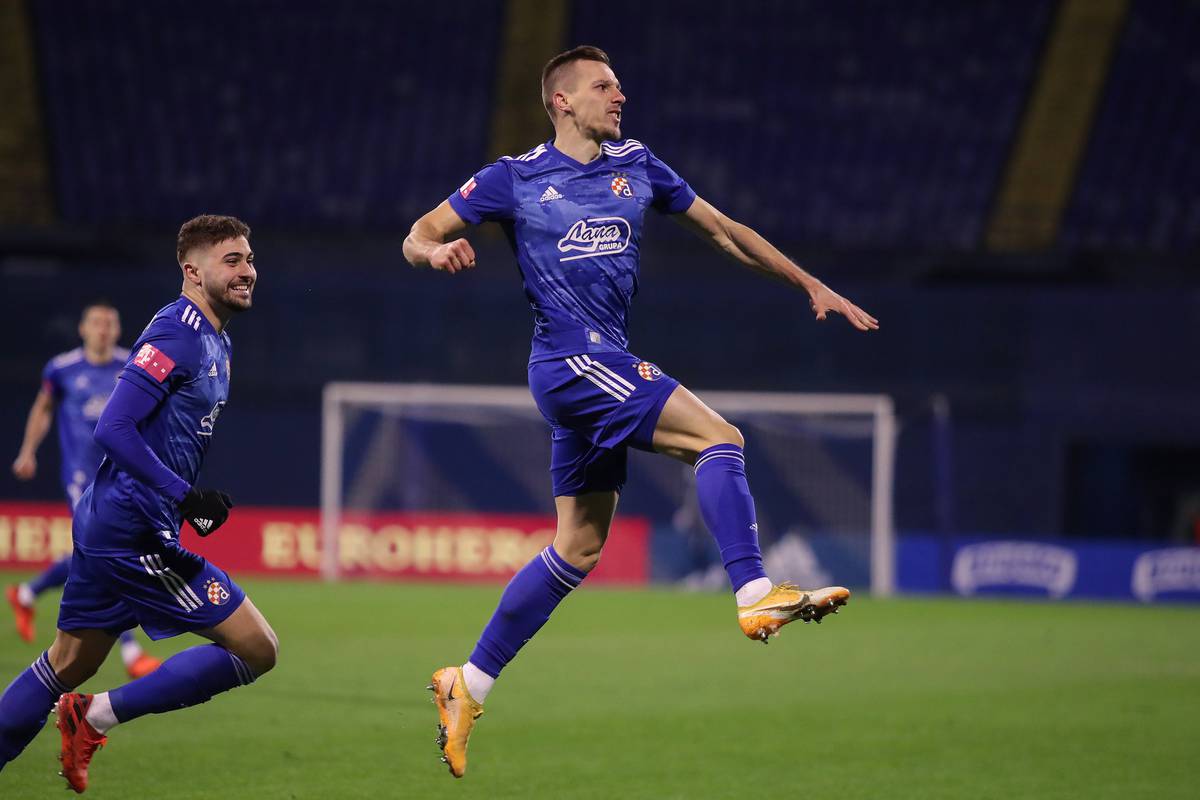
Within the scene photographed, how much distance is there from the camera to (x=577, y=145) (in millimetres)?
5480

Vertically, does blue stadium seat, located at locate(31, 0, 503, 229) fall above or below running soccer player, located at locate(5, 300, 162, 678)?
above

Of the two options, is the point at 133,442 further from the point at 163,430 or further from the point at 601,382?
the point at 601,382

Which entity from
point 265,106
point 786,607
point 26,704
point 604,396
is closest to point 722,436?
point 604,396

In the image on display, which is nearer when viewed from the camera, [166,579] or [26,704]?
[166,579]

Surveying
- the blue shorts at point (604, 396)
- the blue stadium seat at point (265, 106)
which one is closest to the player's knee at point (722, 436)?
the blue shorts at point (604, 396)

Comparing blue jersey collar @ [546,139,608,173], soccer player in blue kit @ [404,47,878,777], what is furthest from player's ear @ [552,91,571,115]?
blue jersey collar @ [546,139,608,173]

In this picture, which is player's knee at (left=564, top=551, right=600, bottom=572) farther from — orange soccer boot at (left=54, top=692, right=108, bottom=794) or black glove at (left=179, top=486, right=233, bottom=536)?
orange soccer boot at (left=54, top=692, right=108, bottom=794)

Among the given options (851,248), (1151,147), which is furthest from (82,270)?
(1151,147)

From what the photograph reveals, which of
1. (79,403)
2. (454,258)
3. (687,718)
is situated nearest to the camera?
(454,258)

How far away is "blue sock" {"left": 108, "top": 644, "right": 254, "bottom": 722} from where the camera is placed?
5230 mm

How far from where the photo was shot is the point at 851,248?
20422 mm

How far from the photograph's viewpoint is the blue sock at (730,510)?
5.15 m

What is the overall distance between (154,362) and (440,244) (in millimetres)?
946

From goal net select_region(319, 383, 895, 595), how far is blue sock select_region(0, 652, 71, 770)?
40.4 ft
